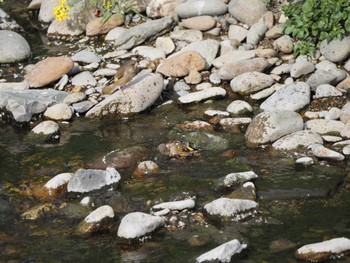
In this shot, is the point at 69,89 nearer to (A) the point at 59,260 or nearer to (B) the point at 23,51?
(B) the point at 23,51

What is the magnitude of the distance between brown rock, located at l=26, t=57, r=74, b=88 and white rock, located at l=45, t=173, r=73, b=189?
3145mm

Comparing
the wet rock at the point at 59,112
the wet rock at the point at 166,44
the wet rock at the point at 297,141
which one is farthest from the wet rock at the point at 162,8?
the wet rock at the point at 297,141

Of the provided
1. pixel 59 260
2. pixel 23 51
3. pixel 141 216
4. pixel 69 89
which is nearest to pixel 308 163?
→ pixel 141 216

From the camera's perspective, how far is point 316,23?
10859mm

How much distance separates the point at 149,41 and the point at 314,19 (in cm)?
267

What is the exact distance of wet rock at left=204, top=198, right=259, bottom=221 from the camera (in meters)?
7.17

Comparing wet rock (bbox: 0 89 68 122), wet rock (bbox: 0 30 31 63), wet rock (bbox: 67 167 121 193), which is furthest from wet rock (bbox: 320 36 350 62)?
wet rock (bbox: 0 30 31 63)

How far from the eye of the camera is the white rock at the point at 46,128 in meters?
9.60

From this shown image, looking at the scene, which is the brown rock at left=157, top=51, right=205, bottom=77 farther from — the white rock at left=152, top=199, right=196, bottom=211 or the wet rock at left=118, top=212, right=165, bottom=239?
the wet rock at left=118, top=212, right=165, bottom=239

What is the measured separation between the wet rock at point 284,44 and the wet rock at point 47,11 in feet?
14.3

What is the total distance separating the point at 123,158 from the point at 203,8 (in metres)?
4.16

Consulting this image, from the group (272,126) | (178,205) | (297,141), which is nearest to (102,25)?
(272,126)

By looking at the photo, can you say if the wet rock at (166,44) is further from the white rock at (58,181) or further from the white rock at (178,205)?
the white rock at (178,205)

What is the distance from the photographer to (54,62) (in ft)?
36.7
